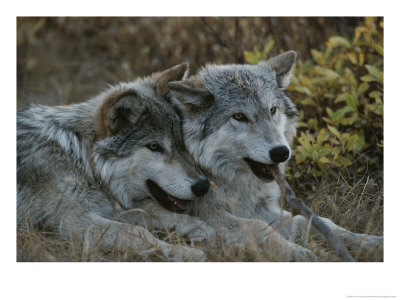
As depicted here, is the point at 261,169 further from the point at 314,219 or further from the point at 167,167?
the point at 167,167

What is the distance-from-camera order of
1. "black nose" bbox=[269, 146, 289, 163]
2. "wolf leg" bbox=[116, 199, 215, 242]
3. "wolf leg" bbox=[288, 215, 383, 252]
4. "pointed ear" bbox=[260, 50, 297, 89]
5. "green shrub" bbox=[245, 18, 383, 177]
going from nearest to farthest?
"black nose" bbox=[269, 146, 289, 163] → "wolf leg" bbox=[288, 215, 383, 252] → "wolf leg" bbox=[116, 199, 215, 242] → "pointed ear" bbox=[260, 50, 297, 89] → "green shrub" bbox=[245, 18, 383, 177]

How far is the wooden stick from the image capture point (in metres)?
3.59

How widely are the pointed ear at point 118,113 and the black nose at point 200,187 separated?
77 cm

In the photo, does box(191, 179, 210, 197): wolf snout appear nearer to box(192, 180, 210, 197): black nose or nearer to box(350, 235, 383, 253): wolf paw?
box(192, 180, 210, 197): black nose

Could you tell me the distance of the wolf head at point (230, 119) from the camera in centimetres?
393

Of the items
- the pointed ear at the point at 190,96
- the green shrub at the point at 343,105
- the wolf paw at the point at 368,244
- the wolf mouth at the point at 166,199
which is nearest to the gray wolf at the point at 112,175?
the wolf mouth at the point at 166,199

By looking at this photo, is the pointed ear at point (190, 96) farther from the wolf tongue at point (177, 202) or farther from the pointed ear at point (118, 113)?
the wolf tongue at point (177, 202)

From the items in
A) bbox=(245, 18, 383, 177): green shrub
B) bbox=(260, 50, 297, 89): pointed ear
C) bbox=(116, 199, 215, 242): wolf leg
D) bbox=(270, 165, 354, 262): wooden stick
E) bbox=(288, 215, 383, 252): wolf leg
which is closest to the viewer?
bbox=(270, 165, 354, 262): wooden stick

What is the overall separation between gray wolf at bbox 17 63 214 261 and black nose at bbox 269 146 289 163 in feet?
1.98

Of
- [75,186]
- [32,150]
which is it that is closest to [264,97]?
[75,186]

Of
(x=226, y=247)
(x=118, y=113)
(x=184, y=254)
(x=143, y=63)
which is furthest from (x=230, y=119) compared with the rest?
(x=143, y=63)

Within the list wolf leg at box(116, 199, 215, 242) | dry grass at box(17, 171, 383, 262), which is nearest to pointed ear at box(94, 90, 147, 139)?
wolf leg at box(116, 199, 215, 242)

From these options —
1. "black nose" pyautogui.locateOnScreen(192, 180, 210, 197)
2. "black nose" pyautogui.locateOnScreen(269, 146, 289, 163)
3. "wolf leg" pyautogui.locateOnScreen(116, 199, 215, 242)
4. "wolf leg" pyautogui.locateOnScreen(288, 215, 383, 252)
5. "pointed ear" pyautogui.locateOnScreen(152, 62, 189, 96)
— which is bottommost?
"wolf leg" pyautogui.locateOnScreen(288, 215, 383, 252)
